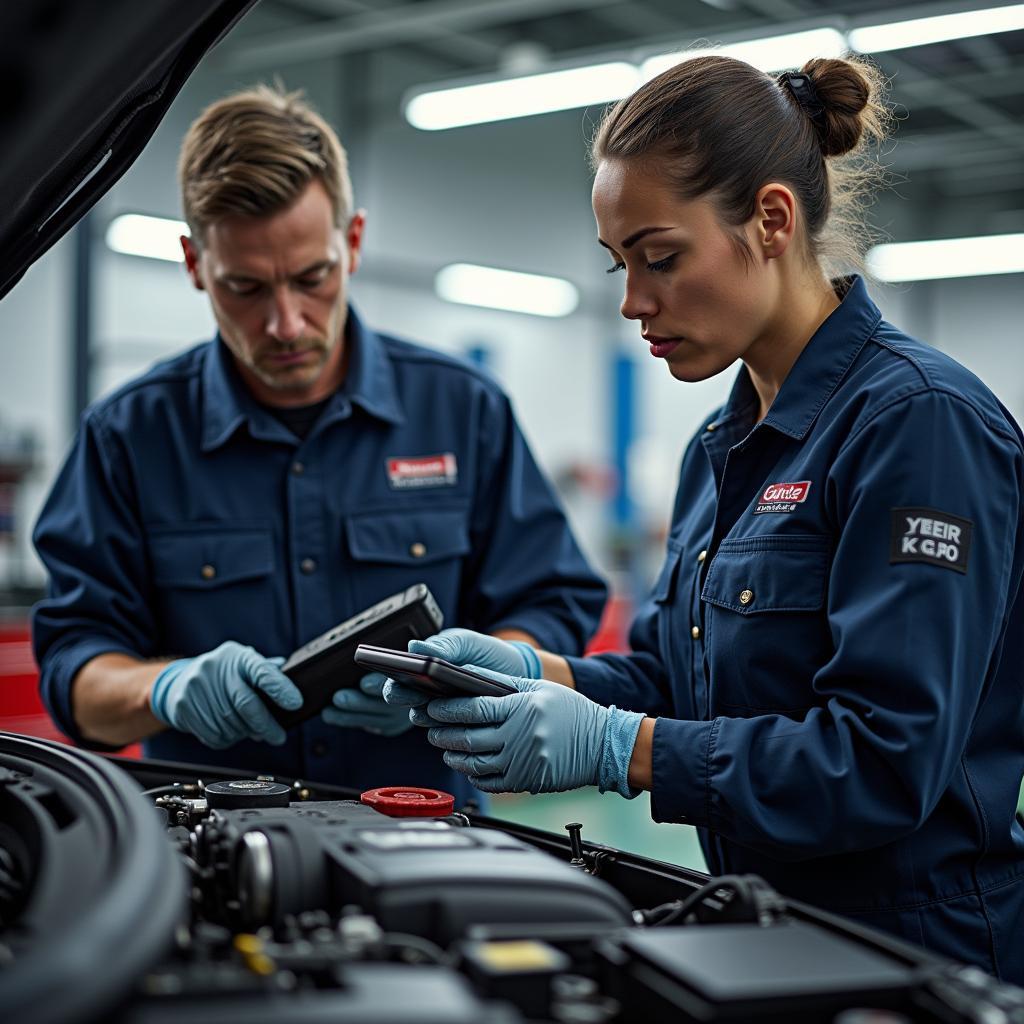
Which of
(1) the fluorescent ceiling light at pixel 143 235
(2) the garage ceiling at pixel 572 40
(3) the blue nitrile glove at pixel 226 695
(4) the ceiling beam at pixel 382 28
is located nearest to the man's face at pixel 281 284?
(3) the blue nitrile glove at pixel 226 695

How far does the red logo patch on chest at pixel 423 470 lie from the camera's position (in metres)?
1.90

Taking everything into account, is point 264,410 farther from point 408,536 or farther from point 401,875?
point 401,875

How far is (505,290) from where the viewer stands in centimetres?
977

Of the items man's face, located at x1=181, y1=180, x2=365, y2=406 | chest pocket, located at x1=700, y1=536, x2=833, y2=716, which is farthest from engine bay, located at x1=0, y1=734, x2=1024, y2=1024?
man's face, located at x1=181, y1=180, x2=365, y2=406

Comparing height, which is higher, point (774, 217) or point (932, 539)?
point (774, 217)

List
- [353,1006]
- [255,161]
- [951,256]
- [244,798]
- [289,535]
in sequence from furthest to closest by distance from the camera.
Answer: [951,256], [289,535], [255,161], [244,798], [353,1006]

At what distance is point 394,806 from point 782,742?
362 millimetres

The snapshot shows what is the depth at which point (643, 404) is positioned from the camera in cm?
1025

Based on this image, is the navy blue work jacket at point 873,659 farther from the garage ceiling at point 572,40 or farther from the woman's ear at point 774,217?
the garage ceiling at point 572,40

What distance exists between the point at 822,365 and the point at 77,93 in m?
0.76

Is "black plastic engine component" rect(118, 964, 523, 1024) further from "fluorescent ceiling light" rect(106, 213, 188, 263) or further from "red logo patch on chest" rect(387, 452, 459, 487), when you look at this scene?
"fluorescent ceiling light" rect(106, 213, 188, 263)

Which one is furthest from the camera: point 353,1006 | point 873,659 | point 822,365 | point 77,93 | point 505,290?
point 505,290

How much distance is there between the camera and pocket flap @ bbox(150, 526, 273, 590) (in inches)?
70.6

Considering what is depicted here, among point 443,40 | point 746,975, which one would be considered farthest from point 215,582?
point 443,40
